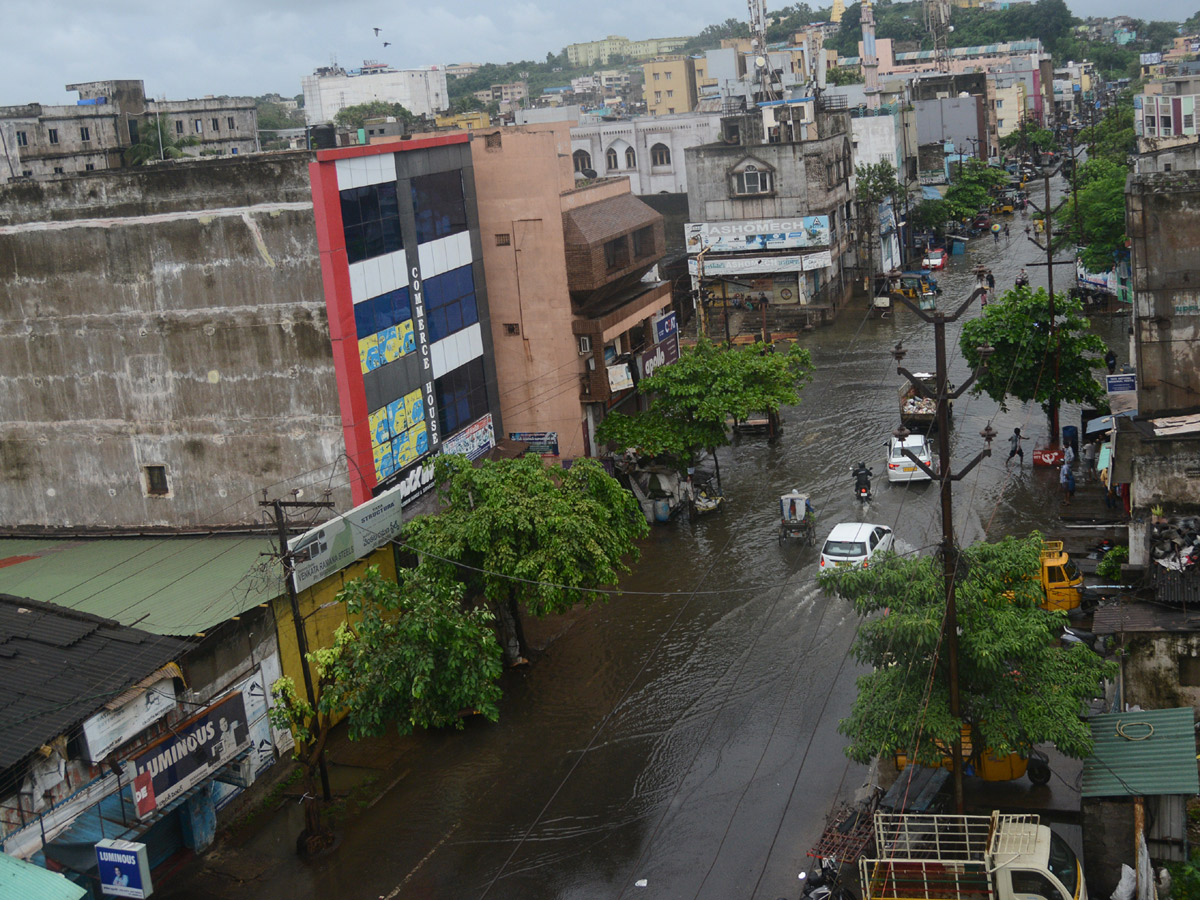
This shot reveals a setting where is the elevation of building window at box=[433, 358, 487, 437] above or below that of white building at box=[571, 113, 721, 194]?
below

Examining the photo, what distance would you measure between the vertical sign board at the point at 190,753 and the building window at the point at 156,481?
8.82m

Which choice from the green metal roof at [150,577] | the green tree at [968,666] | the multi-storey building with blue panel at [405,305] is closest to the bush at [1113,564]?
the green tree at [968,666]

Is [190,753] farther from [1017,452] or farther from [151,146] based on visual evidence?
[151,146]

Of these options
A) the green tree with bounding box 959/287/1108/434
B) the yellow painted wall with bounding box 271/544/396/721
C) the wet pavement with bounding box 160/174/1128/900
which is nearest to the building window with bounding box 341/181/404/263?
the yellow painted wall with bounding box 271/544/396/721

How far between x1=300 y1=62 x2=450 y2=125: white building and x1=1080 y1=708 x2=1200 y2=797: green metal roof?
144 m

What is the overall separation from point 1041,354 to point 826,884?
80.6 feet

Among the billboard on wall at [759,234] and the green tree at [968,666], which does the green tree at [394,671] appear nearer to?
the green tree at [968,666]

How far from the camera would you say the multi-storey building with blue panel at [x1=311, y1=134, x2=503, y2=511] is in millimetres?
27766

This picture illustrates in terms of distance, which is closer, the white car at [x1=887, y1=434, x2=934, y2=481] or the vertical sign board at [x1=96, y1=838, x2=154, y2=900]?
the vertical sign board at [x1=96, y1=838, x2=154, y2=900]

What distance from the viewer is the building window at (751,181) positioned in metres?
66.6

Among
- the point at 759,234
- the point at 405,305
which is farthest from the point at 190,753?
the point at 759,234

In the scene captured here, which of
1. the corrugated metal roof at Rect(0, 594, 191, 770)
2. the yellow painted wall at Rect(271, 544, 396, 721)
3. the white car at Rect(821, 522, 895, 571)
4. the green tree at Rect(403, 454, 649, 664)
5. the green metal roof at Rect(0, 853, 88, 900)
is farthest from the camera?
the white car at Rect(821, 522, 895, 571)

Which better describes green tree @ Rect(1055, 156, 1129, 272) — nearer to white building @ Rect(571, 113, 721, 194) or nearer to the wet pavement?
the wet pavement

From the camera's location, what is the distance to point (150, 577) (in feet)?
83.7
